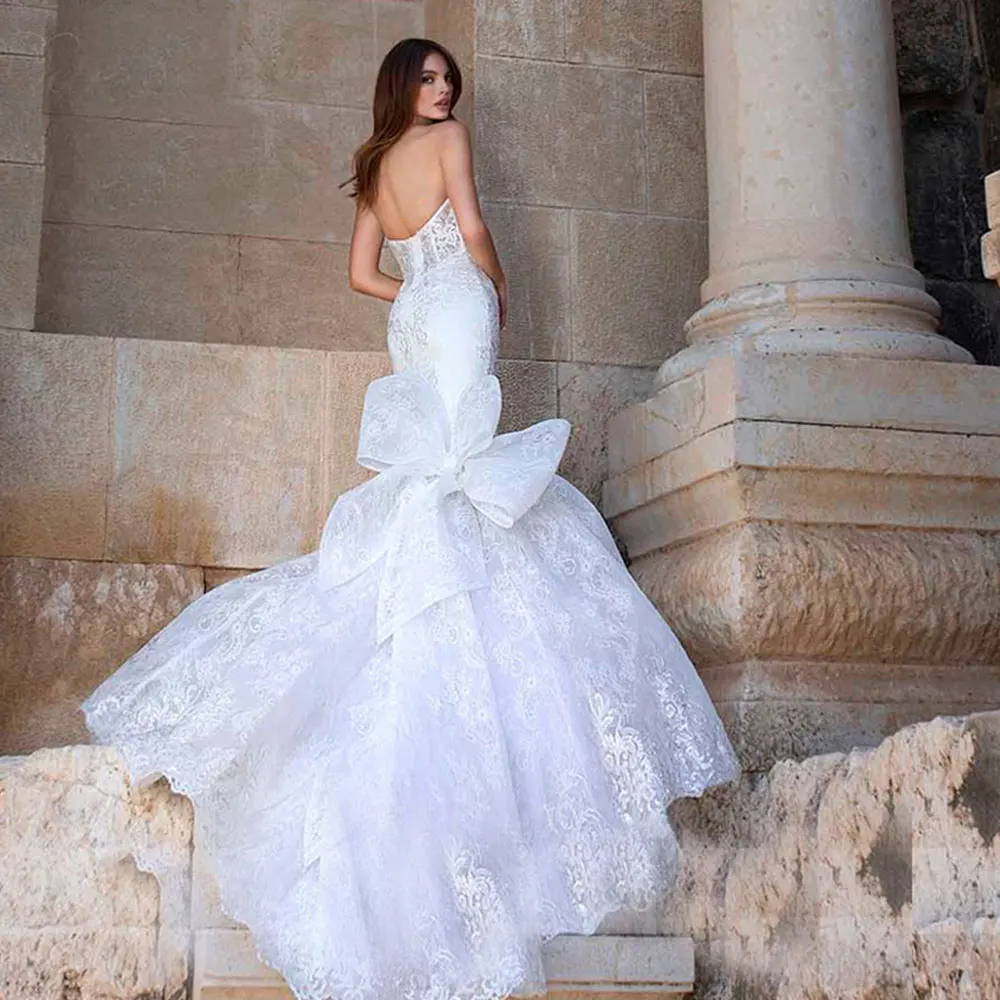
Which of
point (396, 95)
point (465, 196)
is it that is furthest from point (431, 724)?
point (396, 95)

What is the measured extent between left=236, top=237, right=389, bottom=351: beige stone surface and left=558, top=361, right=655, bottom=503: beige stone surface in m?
1.26

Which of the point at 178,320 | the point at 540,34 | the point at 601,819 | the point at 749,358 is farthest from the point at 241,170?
the point at 601,819

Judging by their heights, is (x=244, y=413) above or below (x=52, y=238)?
below

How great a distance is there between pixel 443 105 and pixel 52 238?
1.94 m

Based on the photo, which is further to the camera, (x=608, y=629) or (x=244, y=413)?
(x=244, y=413)

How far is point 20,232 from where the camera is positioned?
631 cm

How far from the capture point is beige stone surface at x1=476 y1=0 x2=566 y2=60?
6.53 meters

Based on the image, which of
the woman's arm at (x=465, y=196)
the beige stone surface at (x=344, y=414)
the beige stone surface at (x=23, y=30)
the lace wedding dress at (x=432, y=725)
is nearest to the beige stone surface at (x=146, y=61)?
the beige stone surface at (x=23, y=30)

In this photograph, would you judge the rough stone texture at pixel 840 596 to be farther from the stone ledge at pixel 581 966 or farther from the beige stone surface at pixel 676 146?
the beige stone surface at pixel 676 146

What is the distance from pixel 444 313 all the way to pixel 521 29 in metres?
1.34

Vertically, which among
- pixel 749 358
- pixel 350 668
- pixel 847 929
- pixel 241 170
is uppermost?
pixel 241 170

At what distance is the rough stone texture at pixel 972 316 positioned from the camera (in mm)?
7008

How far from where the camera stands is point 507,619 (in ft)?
15.7

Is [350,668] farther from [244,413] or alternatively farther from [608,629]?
[244,413]
